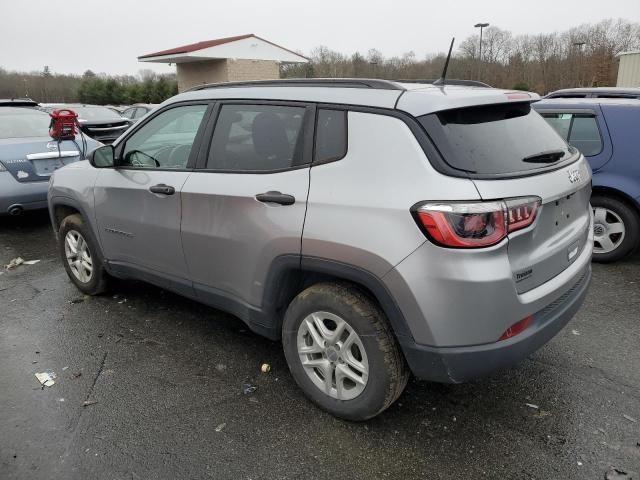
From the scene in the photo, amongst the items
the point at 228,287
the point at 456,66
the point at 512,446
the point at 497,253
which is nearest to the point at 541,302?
the point at 497,253

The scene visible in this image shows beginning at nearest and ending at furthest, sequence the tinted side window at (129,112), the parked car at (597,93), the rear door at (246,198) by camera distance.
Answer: the rear door at (246,198), the parked car at (597,93), the tinted side window at (129,112)

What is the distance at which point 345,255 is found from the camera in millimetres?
2451

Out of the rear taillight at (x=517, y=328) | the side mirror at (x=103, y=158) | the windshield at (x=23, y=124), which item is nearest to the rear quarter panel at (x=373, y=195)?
the rear taillight at (x=517, y=328)

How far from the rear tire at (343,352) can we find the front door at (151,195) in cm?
106

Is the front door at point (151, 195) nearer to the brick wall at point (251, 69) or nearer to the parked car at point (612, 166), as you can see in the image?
the parked car at point (612, 166)

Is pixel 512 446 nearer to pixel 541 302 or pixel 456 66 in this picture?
pixel 541 302

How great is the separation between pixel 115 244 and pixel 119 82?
51081 mm

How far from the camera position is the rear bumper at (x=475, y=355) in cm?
230

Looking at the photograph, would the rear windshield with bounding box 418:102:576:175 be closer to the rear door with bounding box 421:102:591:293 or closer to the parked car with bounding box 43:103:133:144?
the rear door with bounding box 421:102:591:293

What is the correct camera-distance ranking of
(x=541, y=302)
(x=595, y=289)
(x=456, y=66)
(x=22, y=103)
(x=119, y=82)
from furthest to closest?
(x=119, y=82) < (x=456, y=66) < (x=22, y=103) < (x=595, y=289) < (x=541, y=302)

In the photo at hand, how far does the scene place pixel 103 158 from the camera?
3.91 metres

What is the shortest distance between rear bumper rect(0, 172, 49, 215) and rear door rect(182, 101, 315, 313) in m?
4.23

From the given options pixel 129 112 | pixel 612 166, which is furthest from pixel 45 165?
pixel 129 112

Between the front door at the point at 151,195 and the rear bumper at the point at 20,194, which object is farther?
the rear bumper at the point at 20,194
